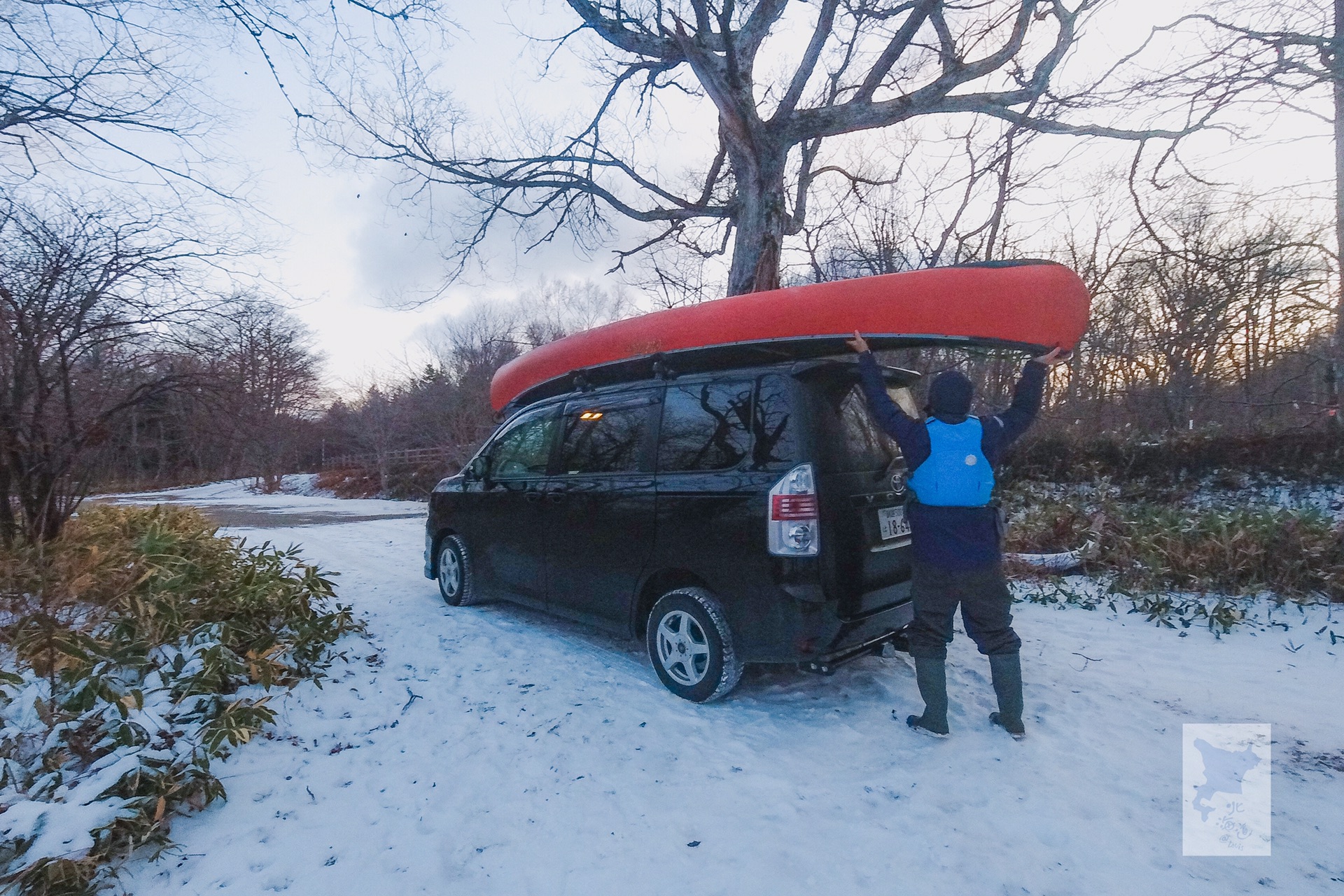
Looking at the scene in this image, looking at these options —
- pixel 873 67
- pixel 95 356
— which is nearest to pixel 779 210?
→ pixel 873 67

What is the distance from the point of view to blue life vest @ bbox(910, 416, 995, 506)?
9.53 ft

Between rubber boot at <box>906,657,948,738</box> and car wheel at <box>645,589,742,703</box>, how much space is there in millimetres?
872

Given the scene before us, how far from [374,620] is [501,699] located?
6.17 feet

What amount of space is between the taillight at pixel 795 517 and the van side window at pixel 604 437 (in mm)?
1025

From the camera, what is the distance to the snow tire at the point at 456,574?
520 centimetres

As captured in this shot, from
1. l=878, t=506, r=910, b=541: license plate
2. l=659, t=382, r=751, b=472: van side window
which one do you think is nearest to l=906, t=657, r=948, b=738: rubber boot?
l=878, t=506, r=910, b=541: license plate

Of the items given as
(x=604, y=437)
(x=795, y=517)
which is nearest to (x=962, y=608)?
(x=795, y=517)

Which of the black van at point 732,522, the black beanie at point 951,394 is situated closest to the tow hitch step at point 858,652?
the black van at point 732,522

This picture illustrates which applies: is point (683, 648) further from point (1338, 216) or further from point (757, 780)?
point (1338, 216)

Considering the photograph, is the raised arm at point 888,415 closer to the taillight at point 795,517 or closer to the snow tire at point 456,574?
the taillight at point 795,517

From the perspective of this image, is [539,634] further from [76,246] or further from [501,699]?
[76,246]

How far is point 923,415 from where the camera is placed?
391 cm

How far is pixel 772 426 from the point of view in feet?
10.5

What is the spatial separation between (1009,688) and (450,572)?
4.17m
